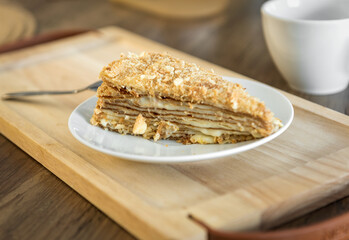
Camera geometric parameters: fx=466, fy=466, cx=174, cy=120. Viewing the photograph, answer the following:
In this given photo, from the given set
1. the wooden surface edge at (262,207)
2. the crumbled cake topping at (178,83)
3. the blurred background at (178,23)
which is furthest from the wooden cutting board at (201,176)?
the blurred background at (178,23)

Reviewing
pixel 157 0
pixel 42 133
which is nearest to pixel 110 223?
pixel 42 133

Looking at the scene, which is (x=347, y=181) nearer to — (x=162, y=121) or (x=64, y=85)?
(x=162, y=121)

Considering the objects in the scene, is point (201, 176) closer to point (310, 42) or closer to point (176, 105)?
point (176, 105)

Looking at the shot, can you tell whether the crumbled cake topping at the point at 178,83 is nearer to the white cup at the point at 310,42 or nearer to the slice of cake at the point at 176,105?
the slice of cake at the point at 176,105

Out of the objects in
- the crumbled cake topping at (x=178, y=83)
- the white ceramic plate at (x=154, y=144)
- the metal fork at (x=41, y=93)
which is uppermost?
the crumbled cake topping at (x=178, y=83)

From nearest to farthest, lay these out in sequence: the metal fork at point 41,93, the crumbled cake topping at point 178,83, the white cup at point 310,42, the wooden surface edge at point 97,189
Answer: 1. the wooden surface edge at point 97,189
2. the crumbled cake topping at point 178,83
3. the white cup at point 310,42
4. the metal fork at point 41,93

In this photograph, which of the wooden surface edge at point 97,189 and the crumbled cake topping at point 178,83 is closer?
the wooden surface edge at point 97,189

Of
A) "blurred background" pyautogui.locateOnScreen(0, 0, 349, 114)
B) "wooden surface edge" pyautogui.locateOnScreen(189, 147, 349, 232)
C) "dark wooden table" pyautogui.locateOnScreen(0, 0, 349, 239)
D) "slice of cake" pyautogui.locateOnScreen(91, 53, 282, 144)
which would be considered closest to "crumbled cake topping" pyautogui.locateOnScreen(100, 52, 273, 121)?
"slice of cake" pyautogui.locateOnScreen(91, 53, 282, 144)

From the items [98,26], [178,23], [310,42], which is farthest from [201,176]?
[98,26]
